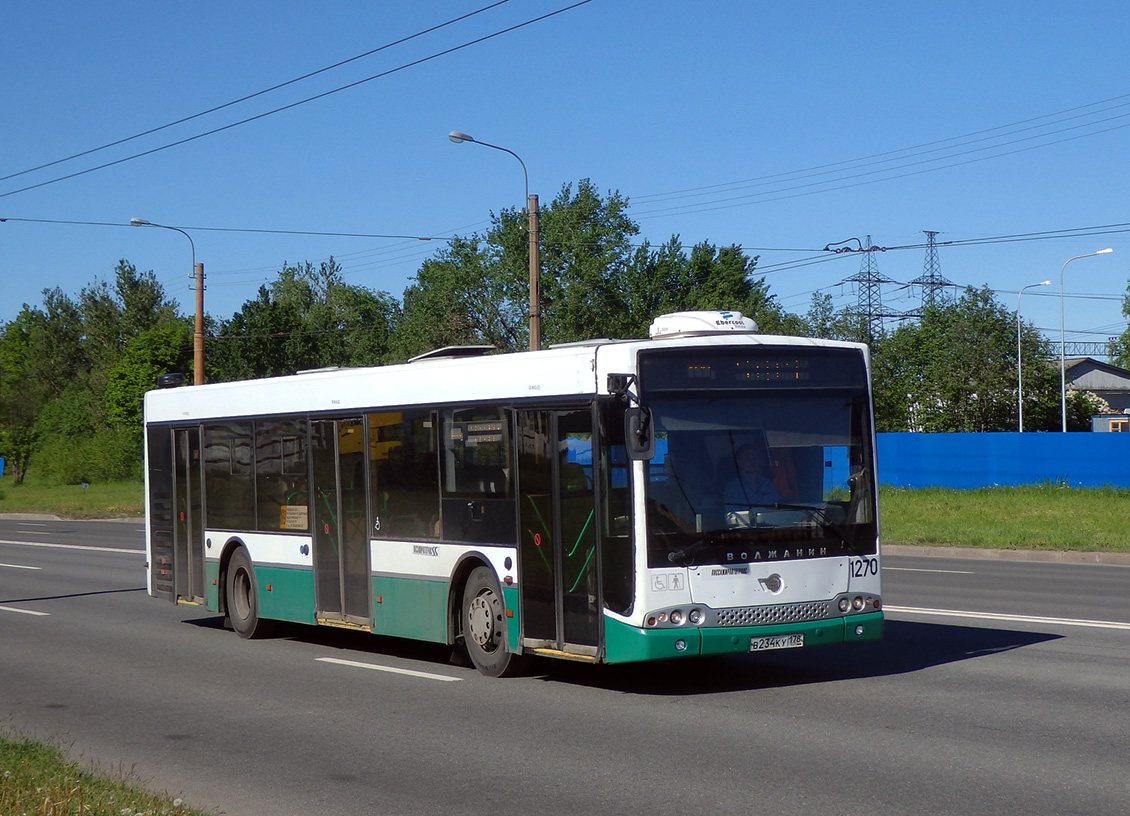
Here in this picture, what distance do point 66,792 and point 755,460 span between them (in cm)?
526

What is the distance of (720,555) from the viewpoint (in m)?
9.59

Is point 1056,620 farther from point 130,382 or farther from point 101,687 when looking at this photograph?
point 130,382

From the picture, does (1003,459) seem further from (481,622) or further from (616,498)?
(616,498)

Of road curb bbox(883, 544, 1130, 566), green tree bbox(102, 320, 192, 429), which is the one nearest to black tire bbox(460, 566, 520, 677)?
road curb bbox(883, 544, 1130, 566)

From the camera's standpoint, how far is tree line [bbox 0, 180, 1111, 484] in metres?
57.6

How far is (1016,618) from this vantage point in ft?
44.2

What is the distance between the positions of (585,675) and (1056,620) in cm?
523

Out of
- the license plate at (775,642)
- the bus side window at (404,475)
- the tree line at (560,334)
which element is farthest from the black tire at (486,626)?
the tree line at (560,334)

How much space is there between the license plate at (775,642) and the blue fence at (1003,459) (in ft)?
102

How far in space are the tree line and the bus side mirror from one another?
4865cm

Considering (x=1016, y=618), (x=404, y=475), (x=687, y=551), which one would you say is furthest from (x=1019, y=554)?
(x=687, y=551)

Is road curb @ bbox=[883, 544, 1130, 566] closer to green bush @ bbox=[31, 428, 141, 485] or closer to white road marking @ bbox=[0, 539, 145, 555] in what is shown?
white road marking @ bbox=[0, 539, 145, 555]

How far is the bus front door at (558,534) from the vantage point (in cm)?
977

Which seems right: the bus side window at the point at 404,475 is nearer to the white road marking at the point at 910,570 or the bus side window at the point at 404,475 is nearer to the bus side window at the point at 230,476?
the bus side window at the point at 230,476
